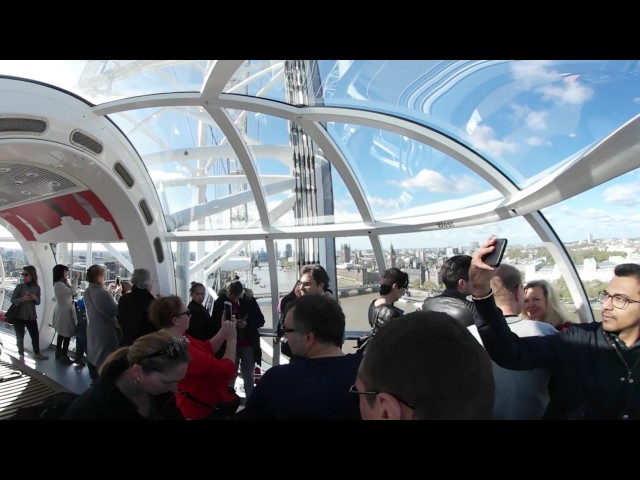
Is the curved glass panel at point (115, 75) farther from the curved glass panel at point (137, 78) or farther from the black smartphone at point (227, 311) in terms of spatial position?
the black smartphone at point (227, 311)

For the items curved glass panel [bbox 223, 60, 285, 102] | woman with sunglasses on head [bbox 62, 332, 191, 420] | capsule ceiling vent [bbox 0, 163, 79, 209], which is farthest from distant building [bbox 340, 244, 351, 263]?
woman with sunglasses on head [bbox 62, 332, 191, 420]

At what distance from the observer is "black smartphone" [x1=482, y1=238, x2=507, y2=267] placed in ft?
5.01

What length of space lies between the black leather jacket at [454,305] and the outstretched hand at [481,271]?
71 centimetres

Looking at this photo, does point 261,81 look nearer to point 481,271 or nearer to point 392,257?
point 392,257

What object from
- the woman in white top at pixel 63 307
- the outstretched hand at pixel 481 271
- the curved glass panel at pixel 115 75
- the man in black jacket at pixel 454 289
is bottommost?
the woman in white top at pixel 63 307

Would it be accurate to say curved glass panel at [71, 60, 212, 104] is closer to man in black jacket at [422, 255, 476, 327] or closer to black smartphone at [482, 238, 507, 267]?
man in black jacket at [422, 255, 476, 327]

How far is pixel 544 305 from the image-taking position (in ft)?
10.6

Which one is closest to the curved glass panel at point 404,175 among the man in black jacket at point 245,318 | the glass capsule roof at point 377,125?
the glass capsule roof at point 377,125

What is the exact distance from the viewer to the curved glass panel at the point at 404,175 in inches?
215

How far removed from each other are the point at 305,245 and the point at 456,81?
13.6 feet

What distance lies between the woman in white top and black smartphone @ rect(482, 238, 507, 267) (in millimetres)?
6266

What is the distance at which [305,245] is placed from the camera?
24.8ft

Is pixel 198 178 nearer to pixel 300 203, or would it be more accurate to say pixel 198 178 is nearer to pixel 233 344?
pixel 300 203
